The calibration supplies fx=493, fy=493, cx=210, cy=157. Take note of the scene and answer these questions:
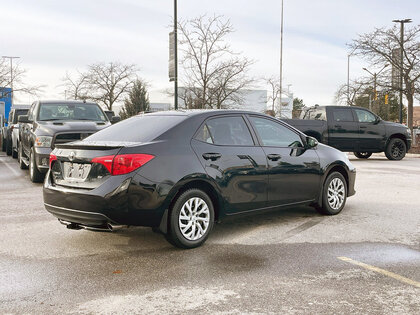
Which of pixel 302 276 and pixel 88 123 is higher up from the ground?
pixel 88 123

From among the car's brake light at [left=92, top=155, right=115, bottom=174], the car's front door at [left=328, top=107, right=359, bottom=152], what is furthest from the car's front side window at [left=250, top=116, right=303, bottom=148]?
the car's front door at [left=328, top=107, right=359, bottom=152]

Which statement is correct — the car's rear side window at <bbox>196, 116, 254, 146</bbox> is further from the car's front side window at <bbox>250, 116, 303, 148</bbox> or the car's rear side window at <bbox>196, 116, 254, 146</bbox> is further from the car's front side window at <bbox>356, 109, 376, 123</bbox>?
the car's front side window at <bbox>356, 109, 376, 123</bbox>

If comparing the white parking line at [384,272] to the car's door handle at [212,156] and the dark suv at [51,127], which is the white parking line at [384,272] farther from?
the dark suv at [51,127]

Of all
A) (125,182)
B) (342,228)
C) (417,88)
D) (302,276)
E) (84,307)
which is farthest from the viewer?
(417,88)

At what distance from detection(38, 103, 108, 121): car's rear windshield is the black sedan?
19.6ft

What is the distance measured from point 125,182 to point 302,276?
1.88 metres

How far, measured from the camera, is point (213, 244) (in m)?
5.55

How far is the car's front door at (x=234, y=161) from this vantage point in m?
5.44

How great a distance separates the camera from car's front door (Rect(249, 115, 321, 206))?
6170 mm

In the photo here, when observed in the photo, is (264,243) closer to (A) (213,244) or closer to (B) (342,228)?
(A) (213,244)

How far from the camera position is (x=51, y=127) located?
34.3ft

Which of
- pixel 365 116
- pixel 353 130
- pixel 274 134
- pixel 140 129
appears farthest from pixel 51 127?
pixel 365 116

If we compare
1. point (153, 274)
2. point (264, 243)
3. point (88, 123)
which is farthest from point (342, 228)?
point (88, 123)

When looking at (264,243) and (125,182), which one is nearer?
(125,182)
